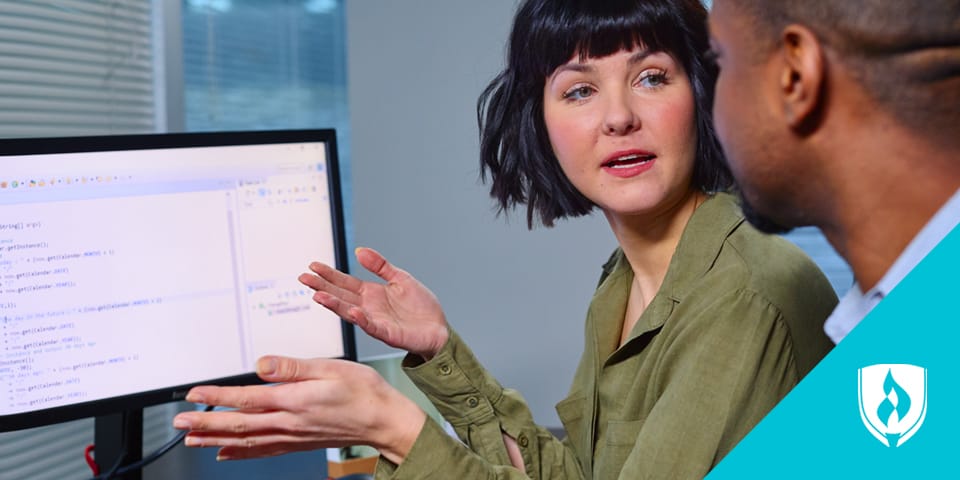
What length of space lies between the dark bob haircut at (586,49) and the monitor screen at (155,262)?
11.9 inches

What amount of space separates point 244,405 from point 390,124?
1.64 meters

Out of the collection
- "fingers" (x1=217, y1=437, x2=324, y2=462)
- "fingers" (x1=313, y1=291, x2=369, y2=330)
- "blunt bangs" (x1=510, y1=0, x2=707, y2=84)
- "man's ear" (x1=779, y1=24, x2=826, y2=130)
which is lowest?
"fingers" (x1=217, y1=437, x2=324, y2=462)

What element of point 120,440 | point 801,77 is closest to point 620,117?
point 801,77

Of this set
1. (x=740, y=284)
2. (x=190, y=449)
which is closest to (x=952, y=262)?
(x=740, y=284)

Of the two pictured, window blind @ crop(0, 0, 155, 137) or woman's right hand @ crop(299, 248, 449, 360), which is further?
window blind @ crop(0, 0, 155, 137)

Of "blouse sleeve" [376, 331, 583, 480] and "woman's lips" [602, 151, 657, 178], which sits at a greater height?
"woman's lips" [602, 151, 657, 178]

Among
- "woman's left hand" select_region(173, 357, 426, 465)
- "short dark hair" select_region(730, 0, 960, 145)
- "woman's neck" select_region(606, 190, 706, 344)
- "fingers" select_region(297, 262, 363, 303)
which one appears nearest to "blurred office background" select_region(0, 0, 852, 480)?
"woman's neck" select_region(606, 190, 706, 344)

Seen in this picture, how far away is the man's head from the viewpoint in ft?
2.06

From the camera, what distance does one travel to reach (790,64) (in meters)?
0.68

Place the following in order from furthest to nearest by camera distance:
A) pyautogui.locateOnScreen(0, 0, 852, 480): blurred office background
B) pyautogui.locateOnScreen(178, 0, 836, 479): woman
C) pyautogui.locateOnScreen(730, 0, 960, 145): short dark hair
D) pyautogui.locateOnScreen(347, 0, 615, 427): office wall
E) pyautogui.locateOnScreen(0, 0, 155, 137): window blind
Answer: pyautogui.locateOnScreen(347, 0, 615, 427): office wall < pyautogui.locateOnScreen(0, 0, 852, 480): blurred office background < pyautogui.locateOnScreen(0, 0, 155, 137): window blind < pyautogui.locateOnScreen(178, 0, 836, 479): woman < pyautogui.locateOnScreen(730, 0, 960, 145): short dark hair

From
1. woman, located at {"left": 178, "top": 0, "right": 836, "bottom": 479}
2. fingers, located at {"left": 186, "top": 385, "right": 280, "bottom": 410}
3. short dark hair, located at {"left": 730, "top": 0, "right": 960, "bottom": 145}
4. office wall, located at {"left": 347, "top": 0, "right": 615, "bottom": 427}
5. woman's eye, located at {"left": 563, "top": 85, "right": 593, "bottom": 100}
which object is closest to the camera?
short dark hair, located at {"left": 730, "top": 0, "right": 960, "bottom": 145}

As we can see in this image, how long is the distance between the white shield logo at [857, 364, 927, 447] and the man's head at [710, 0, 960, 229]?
0.41ft

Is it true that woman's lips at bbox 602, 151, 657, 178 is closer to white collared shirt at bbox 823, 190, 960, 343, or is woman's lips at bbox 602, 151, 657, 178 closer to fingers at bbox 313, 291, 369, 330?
fingers at bbox 313, 291, 369, 330

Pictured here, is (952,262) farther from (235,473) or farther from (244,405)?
(235,473)
